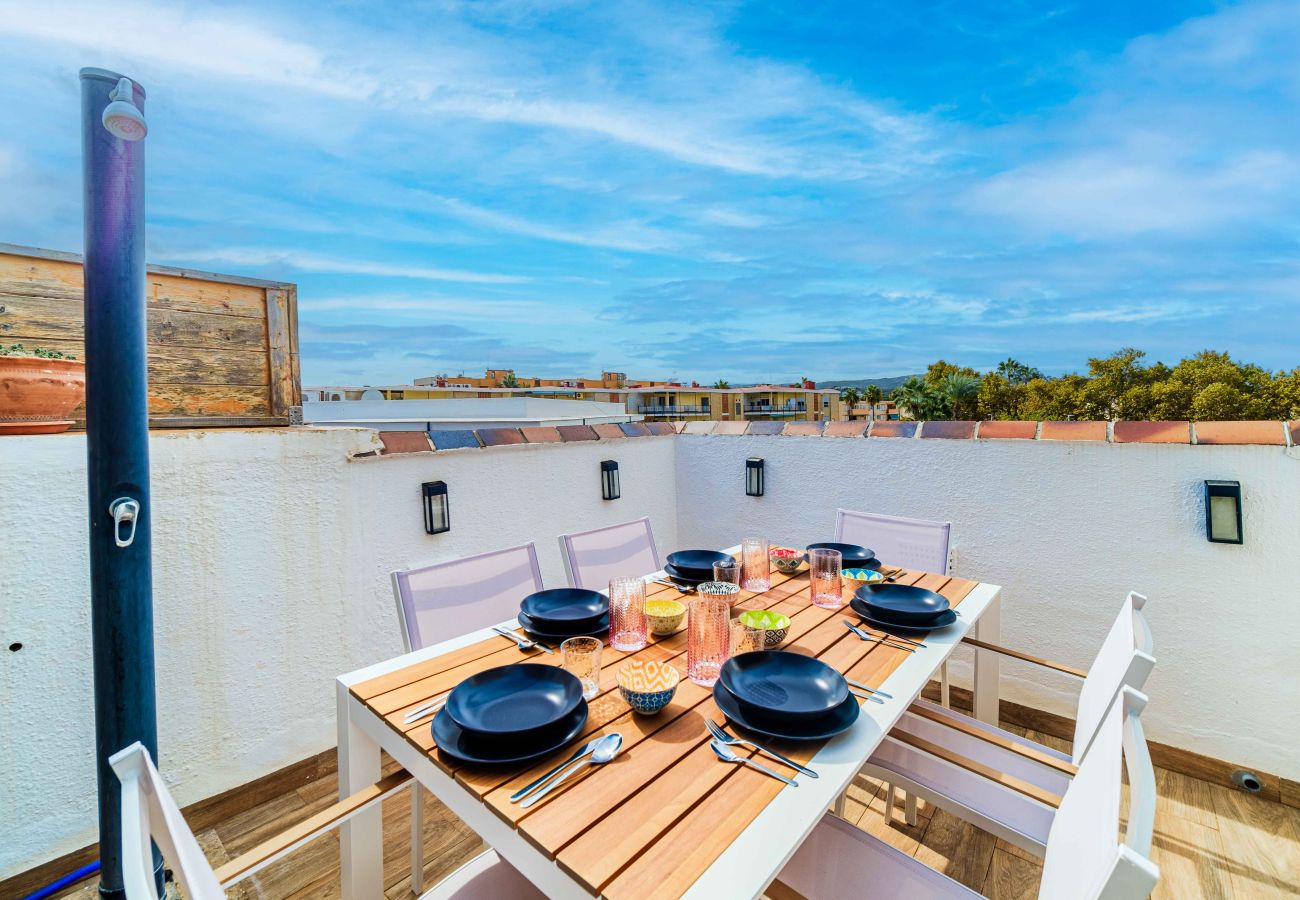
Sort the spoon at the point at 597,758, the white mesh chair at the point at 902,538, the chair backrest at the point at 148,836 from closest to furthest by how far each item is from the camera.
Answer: the chair backrest at the point at 148,836 → the spoon at the point at 597,758 → the white mesh chair at the point at 902,538

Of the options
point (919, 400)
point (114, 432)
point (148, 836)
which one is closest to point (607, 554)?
point (114, 432)

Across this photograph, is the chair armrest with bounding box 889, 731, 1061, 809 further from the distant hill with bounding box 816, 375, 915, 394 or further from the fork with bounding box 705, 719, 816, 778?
the distant hill with bounding box 816, 375, 915, 394

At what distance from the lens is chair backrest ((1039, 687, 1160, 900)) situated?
1.77 ft

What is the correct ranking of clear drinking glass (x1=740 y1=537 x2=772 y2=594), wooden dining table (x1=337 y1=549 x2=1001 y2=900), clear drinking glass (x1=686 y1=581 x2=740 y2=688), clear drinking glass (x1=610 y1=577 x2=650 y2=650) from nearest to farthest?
wooden dining table (x1=337 y1=549 x2=1001 y2=900), clear drinking glass (x1=686 y1=581 x2=740 y2=688), clear drinking glass (x1=610 y1=577 x2=650 y2=650), clear drinking glass (x1=740 y1=537 x2=772 y2=594)

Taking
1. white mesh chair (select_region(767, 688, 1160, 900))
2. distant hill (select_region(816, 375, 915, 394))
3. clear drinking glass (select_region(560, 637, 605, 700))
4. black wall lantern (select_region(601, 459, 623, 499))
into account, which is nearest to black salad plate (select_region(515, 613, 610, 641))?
clear drinking glass (select_region(560, 637, 605, 700))

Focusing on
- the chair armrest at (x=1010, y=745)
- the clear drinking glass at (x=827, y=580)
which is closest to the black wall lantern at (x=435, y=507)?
the clear drinking glass at (x=827, y=580)

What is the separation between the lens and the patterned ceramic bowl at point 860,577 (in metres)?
1.80

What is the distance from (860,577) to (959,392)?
123 feet

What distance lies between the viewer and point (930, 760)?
51.4 inches

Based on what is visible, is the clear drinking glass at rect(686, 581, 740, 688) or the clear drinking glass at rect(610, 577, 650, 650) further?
the clear drinking glass at rect(610, 577, 650, 650)

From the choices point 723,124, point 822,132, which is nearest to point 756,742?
point 723,124

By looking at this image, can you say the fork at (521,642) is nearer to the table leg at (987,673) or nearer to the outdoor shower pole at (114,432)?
the outdoor shower pole at (114,432)

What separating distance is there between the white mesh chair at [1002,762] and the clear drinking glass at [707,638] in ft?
1.31

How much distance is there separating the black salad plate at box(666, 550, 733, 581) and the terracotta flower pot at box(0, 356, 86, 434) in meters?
1.69
